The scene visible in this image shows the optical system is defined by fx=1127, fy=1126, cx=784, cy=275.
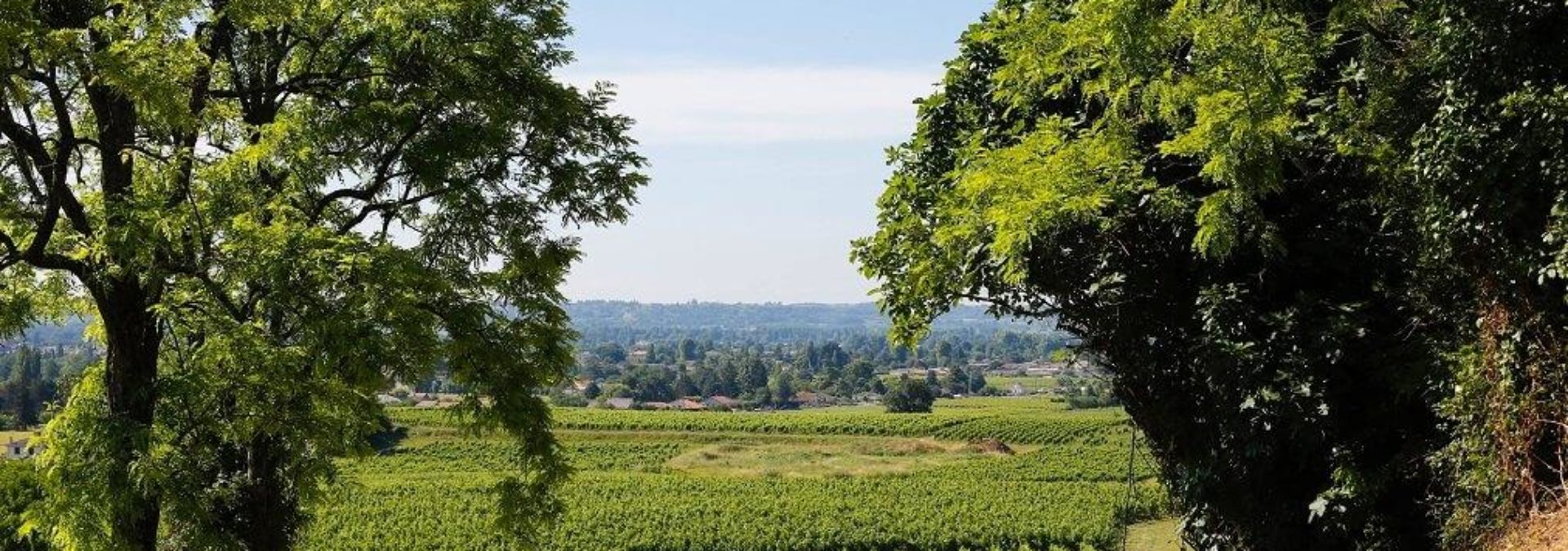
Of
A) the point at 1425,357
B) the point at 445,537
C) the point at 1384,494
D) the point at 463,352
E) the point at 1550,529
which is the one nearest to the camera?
the point at 1550,529

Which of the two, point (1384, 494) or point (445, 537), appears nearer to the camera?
point (1384, 494)

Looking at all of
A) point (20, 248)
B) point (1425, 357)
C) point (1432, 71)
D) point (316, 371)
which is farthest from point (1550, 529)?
point (20, 248)

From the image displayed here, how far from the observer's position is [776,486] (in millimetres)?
53719

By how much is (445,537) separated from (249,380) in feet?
88.1

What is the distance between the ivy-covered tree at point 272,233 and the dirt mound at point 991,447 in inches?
2274

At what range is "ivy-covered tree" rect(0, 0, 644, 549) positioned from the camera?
33.0 feet

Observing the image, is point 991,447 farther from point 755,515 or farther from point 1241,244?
point 1241,244

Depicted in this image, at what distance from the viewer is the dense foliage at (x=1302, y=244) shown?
9.25m

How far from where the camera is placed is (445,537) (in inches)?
1419

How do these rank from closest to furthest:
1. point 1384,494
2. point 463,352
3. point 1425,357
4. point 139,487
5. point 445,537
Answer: point 139,487
point 1425,357
point 1384,494
point 463,352
point 445,537

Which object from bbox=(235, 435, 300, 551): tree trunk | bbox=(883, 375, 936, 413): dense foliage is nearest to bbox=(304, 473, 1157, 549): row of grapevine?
bbox=(235, 435, 300, 551): tree trunk

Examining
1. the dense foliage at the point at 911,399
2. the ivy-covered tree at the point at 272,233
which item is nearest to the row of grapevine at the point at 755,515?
the ivy-covered tree at the point at 272,233

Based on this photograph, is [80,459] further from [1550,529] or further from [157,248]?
[1550,529]

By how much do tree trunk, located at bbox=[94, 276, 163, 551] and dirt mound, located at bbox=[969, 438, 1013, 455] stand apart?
6284 centimetres
